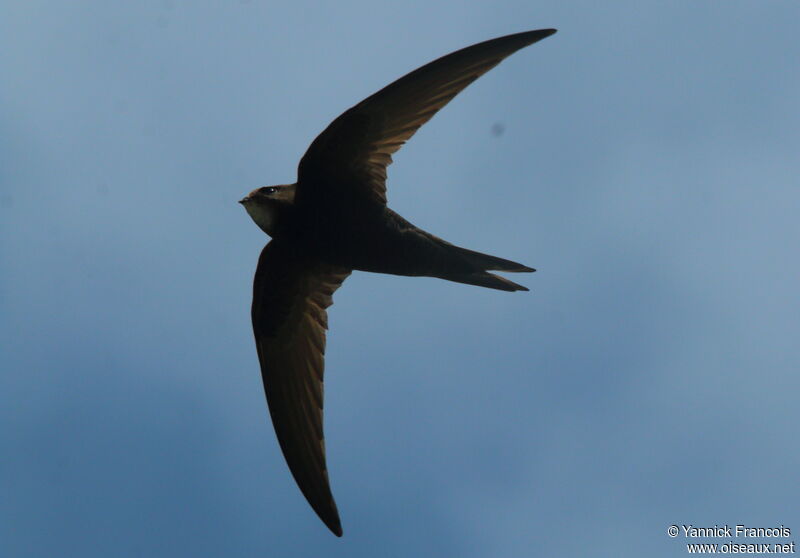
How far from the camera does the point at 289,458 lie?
774cm

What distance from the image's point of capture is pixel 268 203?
7094 mm

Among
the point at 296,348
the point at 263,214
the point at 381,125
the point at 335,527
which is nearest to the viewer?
the point at 381,125

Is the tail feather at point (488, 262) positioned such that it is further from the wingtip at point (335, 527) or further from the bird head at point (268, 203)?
the wingtip at point (335, 527)

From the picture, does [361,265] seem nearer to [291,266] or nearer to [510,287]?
[291,266]

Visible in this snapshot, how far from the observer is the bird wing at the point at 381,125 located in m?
6.72

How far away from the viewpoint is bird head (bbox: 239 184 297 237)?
7.09 meters

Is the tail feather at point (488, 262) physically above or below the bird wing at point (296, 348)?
above

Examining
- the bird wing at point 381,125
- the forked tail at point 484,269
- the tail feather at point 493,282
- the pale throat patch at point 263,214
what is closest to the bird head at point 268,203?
the pale throat patch at point 263,214

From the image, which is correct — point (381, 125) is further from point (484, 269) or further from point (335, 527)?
point (335, 527)

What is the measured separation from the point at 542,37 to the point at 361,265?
2301 mm

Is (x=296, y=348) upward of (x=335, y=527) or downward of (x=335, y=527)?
upward

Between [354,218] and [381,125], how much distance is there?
2.42 feet

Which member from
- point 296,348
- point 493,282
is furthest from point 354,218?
point 296,348

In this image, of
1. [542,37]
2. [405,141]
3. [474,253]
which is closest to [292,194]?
[405,141]
